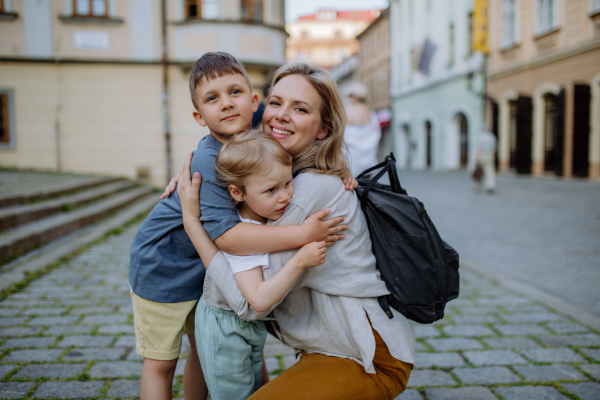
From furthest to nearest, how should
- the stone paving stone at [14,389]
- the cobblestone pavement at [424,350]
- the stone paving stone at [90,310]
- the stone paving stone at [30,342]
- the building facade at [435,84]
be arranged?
the building facade at [435,84] → the stone paving stone at [90,310] → the stone paving stone at [30,342] → the cobblestone pavement at [424,350] → the stone paving stone at [14,389]

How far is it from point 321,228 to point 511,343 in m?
2.41

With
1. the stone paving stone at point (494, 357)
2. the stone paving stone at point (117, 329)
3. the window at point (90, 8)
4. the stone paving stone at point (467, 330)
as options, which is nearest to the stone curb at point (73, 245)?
the stone paving stone at point (117, 329)

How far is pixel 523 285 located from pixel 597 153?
12582 millimetres

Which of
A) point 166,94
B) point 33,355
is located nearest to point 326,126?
point 33,355

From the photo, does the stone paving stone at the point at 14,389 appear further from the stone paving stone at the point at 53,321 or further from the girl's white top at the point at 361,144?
the girl's white top at the point at 361,144

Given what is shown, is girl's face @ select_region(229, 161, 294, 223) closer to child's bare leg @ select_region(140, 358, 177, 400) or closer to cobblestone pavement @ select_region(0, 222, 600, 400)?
child's bare leg @ select_region(140, 358, 177, 400)

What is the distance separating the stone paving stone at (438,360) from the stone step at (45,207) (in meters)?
5.46

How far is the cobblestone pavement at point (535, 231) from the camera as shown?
511cm

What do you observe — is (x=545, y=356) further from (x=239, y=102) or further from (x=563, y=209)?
(x=563, y=209)

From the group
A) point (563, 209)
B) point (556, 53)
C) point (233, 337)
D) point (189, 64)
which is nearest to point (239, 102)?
point (233, 337)

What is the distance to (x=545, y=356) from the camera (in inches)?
124

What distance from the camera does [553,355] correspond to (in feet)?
10.3

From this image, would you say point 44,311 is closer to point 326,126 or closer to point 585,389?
point 326,126

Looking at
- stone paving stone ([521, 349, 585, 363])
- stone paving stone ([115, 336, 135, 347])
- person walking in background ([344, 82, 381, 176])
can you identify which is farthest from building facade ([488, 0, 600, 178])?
stone paving stone ([115, 336, 135, 347])
